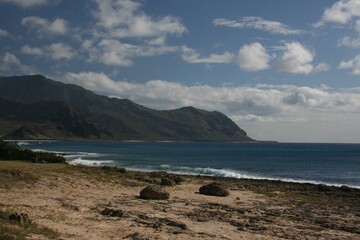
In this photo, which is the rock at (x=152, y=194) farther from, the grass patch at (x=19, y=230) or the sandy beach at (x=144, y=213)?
the grass patch at (x=19, y=230)

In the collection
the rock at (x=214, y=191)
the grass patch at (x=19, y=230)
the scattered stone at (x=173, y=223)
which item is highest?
the grass patch at (x=19, y=230)

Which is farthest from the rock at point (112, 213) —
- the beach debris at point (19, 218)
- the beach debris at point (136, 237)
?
the beach debris at point (19, 218)

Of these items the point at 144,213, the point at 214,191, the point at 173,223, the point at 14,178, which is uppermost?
the point at 14,178

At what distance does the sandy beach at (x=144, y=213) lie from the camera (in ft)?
57.9

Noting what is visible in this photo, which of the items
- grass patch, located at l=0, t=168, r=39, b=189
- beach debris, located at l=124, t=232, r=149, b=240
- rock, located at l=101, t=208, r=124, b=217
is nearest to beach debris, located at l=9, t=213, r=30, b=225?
beach debris, located at l=124, t=232, r=149, b=240

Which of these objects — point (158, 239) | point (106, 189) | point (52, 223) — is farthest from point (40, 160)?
point (158, 239)

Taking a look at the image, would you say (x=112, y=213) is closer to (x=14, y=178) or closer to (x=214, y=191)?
(x=14, y=178)

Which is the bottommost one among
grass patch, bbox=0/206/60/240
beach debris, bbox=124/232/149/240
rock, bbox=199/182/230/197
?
rock, bbox=199/182/230/197

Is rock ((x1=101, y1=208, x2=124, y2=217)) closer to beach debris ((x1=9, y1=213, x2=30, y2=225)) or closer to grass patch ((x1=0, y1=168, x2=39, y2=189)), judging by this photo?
beach debris ((x1=9, y1=213, x2=30, y2=225))

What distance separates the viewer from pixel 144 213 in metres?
22.5

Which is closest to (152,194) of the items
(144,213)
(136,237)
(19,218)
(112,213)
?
(144,213)

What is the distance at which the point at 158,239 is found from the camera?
16.4 meters

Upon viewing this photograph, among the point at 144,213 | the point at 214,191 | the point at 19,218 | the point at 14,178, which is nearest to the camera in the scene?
the point at 19,218

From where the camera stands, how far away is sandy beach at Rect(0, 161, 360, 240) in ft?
57.9
